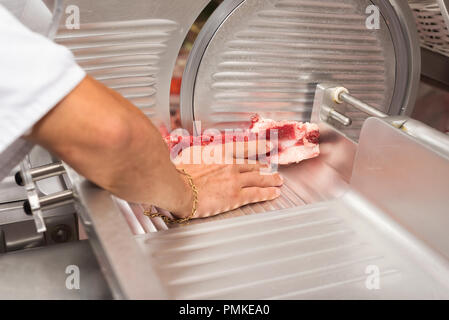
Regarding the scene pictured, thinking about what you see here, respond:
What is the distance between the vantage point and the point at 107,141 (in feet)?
2.43

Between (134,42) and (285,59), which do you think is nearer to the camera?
(134,42)

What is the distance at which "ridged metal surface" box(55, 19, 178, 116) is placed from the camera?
1.16 meters

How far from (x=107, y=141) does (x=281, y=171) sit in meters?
0.84

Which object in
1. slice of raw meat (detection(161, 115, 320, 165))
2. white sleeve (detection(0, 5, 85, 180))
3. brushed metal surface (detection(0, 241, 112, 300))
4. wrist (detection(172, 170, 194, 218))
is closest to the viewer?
white sleeve (detection(0, 5, 85, 180))

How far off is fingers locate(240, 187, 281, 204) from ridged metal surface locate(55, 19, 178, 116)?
0.38 metres

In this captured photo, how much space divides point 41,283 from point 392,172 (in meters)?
0.86

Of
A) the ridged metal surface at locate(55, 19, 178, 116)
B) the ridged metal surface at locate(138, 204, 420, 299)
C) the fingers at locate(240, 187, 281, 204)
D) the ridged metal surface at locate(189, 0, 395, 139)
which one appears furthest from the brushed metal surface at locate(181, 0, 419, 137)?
the ridged metal surface at locate(138, 204, 420, 299)

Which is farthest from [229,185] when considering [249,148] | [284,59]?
[284,59]

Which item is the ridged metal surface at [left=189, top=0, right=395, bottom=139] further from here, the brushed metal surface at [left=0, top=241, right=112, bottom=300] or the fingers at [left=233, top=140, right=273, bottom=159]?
the brushed metal surface at [left=0, top=241, right=112, bottom=300]

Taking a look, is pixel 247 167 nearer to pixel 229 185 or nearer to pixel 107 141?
pixel 229 185

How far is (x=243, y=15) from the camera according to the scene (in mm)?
1303

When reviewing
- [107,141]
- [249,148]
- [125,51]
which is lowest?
[249,148]

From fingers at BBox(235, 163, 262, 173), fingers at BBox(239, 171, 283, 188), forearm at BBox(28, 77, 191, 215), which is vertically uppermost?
forearm at BBox(28, 77, 191, 215)
